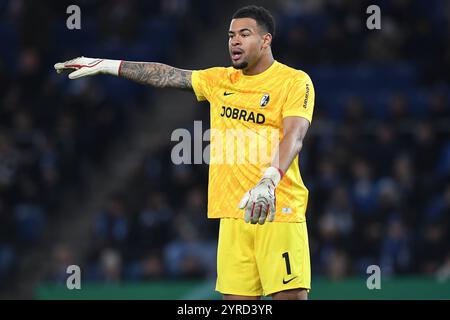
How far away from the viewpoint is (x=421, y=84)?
1442cm

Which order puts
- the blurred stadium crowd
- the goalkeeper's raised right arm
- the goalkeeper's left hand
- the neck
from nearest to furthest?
the goalkeeper's left hand < the neck < the goalkeeper's raised right arm < the blurred stadium crowd

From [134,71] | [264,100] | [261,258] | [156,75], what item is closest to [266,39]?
[264,100]

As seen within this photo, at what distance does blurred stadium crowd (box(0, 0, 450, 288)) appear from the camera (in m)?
12.4

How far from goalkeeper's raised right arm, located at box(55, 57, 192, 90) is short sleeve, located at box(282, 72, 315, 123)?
2.73 feet

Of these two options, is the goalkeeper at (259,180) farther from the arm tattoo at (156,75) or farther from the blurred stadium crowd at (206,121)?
the blurred stadium crowd at (206,121)

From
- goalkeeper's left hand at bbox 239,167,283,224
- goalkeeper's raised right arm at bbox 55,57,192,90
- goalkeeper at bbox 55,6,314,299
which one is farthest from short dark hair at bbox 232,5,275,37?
goalkeeper's left hand at bbox 239,167,283,224

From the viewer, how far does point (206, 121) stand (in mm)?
13945

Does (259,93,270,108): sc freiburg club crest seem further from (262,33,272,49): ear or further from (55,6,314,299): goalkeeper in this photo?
(262,33,272,49): ear

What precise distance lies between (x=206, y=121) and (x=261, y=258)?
25.8 feet

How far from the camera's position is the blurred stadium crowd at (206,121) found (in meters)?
12.4

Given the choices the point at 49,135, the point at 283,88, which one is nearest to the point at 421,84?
the point at 49,135

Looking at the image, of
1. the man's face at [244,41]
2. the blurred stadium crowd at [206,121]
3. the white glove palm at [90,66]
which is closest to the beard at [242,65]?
the man's face at [244,41]

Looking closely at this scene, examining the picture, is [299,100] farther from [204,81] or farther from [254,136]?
[204,81]
